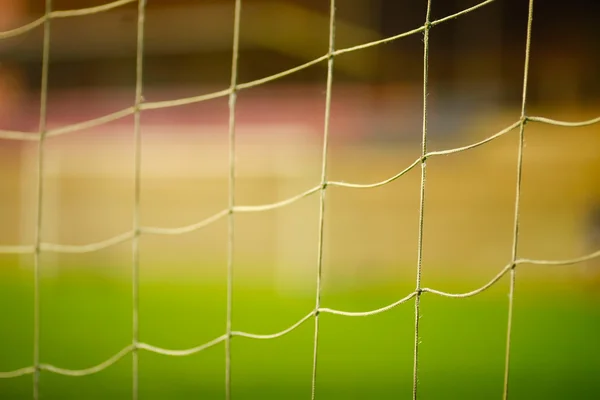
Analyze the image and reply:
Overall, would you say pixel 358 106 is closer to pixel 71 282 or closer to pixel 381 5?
pixel 381 5

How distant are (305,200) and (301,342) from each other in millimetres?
1619

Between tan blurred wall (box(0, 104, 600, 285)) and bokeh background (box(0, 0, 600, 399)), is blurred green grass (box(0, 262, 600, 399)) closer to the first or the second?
bokeh background (box(0, 0, 600, 399))

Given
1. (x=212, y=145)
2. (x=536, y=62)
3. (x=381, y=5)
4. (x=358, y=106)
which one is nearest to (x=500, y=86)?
(x=536, y=62)

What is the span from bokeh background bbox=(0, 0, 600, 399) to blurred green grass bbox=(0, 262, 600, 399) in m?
0.01

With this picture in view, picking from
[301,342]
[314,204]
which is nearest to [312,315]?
[301,342]

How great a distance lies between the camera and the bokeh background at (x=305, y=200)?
2166 millimetres

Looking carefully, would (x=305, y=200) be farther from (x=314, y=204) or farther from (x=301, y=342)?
(x=301, y=342)

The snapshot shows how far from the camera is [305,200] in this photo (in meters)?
3.97

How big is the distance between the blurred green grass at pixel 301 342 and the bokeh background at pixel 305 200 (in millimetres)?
13

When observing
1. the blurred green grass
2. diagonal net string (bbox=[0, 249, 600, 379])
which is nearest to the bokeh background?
the blurred green grass

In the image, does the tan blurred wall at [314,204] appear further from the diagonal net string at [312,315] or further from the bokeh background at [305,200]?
the diagonal net string at [312,315]

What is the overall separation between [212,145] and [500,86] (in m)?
2.33

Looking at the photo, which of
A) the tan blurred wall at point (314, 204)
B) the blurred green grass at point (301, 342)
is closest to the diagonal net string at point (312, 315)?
the blurred green grass at point (301, 342)

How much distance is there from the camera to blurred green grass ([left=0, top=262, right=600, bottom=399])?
1.83 m
